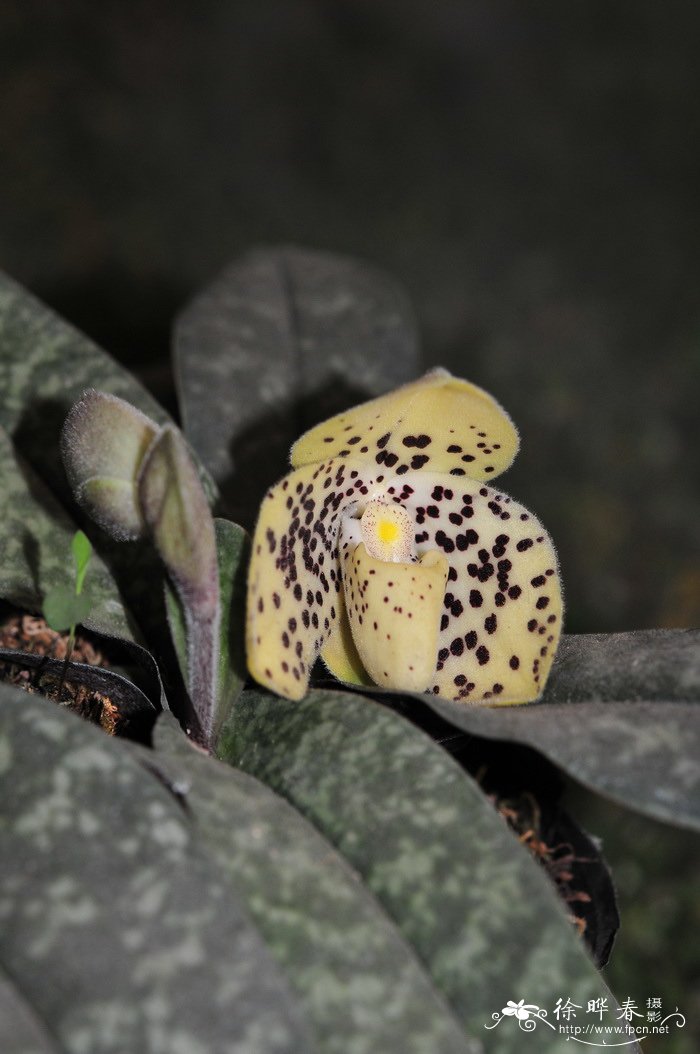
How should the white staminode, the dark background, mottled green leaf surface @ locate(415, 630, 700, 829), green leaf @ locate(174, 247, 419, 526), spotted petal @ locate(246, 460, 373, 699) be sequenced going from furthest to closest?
the dark background < green leaf @ locate(174, 247, 419, 526) < the white staminode < spotted petal @ locate(246, 460, 373, 699) < mottled green leaf surface @ locate(415, 630, 700, 829)

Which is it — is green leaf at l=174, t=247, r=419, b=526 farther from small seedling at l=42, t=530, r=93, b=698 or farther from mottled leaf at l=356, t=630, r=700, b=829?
mottled leaf at l=356, t=630, r=700, b=829

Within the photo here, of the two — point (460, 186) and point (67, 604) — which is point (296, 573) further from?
point (460, 186)

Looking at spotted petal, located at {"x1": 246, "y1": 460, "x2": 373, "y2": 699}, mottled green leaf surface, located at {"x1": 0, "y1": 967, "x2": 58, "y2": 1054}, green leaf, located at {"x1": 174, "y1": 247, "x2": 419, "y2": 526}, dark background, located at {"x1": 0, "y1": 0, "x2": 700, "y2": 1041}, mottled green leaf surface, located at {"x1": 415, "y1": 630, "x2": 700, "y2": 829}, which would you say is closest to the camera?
mottled green leaf surface, located at {"x1": 0, "y1": 967, "x2": 58, "y2": 1054}

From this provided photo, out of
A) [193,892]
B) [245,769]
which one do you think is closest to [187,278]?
[245,769]

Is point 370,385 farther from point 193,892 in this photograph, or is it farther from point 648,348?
point 648,348

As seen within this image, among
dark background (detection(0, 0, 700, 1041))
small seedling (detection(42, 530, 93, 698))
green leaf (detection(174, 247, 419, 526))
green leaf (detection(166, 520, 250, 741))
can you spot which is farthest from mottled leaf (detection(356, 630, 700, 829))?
dark background (detection(0, 0, 700, 1041))

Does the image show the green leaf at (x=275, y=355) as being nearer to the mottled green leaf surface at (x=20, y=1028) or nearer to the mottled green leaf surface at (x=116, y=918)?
the mottled green leaf surface at (x=116, y=918)
